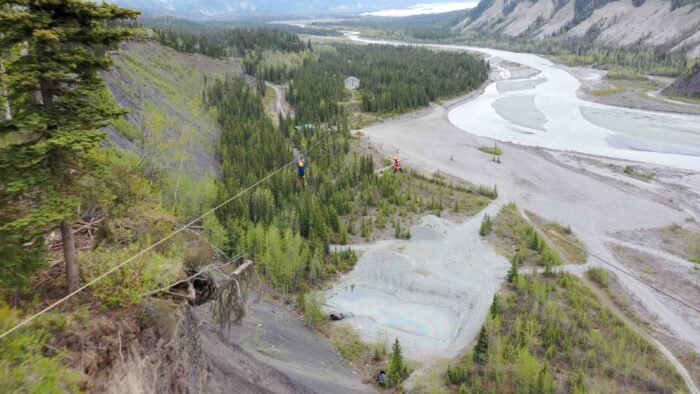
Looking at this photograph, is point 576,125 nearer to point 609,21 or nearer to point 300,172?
point 300,172

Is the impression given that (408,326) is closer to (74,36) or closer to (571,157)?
(74,36)

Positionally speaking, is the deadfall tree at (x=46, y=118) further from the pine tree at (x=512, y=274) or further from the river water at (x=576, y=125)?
the river water at (x=576, y=125)

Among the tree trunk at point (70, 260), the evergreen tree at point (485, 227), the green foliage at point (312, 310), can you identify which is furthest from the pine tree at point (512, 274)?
the tree trunk at point (70, 260)

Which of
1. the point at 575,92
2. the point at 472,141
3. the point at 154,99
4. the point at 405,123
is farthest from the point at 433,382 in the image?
the point at 575,92

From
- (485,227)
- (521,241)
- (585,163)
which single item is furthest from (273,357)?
(585,163)

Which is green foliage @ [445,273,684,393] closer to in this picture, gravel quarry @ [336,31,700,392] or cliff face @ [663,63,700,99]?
gravel quarry @ [336,31,700,392]

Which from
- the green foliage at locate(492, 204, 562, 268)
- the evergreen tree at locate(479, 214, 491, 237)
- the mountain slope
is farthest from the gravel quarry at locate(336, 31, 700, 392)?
the mountain slope
